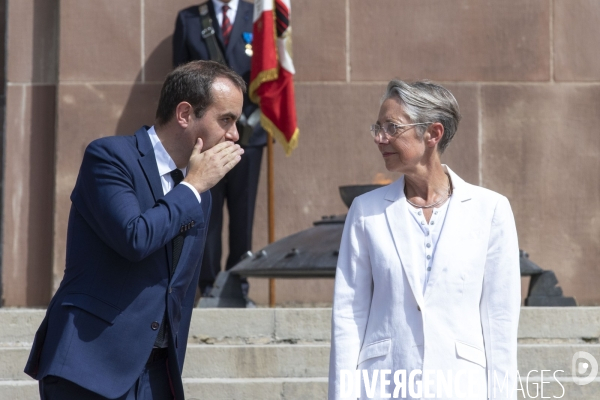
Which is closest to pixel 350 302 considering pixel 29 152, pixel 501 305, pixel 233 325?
pixel 501 305

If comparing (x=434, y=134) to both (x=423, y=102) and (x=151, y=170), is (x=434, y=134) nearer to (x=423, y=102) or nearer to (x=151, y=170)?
(x=423, y=102)

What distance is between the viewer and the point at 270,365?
201 inches

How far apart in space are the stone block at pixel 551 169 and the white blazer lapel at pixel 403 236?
508 cm

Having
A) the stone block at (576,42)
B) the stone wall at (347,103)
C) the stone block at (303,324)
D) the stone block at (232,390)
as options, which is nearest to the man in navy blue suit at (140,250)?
the stone block at (232,390)

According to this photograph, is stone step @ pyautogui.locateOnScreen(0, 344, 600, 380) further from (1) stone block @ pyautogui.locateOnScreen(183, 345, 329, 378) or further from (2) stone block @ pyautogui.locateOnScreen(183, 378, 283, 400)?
(2) stone block @ pyautogui.locateOnScreen(183, 378, 283, 400)

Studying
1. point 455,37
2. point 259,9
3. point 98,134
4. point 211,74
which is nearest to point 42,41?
point 98,134

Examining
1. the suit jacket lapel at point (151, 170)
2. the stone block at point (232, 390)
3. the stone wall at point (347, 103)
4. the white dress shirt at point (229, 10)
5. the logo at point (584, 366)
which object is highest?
the white dress shirt at point (229, 10)

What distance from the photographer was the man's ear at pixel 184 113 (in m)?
3.25

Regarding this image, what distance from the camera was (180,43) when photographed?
787 cm

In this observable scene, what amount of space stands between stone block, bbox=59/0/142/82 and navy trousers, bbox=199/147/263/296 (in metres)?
1.31

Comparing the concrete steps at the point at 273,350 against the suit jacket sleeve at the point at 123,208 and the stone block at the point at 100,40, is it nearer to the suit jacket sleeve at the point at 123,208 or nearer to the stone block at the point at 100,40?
the suit jacket sleeve at the point at 123,208

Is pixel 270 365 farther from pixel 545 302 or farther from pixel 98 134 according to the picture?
pixel 98 134

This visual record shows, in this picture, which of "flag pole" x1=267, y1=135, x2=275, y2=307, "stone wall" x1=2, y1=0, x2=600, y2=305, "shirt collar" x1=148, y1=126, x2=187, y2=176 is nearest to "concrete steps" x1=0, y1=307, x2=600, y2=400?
"shirt collar" x1=148, y1=126, x2=187, y2=176

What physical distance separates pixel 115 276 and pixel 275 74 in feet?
15.6
